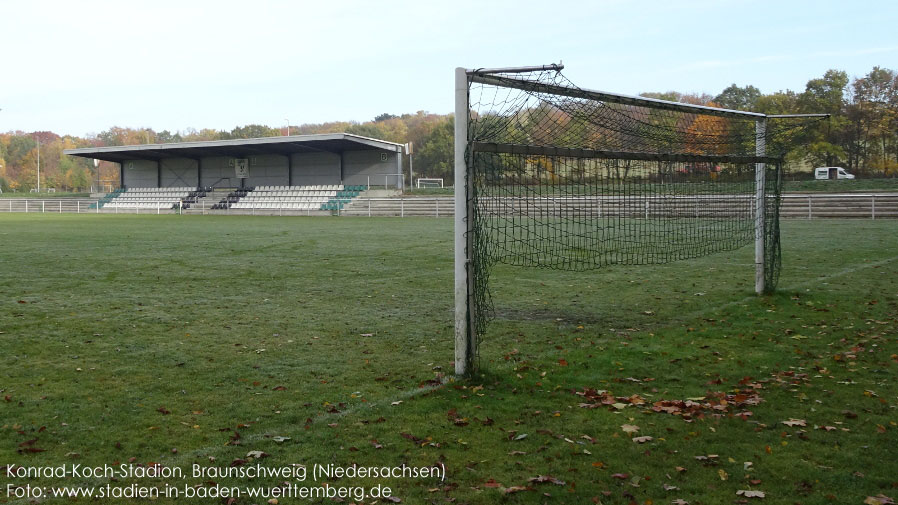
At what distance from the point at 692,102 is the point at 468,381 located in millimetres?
13492

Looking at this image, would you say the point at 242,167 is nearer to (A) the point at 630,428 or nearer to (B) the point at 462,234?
(B) the point at 462,234

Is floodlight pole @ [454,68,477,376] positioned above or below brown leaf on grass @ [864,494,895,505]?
above

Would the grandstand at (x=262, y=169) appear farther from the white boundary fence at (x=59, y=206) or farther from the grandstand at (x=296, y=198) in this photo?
the white boundary fence at (x=59, y=206)

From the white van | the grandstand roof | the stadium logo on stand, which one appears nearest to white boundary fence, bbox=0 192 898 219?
the grandstand roof

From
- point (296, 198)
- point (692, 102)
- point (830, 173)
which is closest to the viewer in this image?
point (692, 102)

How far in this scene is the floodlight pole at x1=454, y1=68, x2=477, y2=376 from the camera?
5.64 m

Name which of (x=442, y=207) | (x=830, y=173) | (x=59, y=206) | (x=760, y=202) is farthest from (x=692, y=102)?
(x=59, y=206)

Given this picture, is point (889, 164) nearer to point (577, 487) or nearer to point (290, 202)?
point (290, 202)

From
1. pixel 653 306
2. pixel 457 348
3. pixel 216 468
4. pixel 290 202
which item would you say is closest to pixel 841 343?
pixel 653 306

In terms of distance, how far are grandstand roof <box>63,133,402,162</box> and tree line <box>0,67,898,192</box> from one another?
35.6 ft

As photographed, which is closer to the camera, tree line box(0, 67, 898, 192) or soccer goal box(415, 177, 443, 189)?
tree line box(0, 67, 898, 192)

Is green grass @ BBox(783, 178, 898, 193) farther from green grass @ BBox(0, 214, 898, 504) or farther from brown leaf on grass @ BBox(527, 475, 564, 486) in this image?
brown leaf on grass @ BBox(527, 475, 564, 486)

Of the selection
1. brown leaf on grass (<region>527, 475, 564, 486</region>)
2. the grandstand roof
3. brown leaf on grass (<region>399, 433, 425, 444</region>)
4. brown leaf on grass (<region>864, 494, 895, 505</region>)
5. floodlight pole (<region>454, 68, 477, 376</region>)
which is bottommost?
brown leaf on grass (<region>864, 494, 895, 505</region>)

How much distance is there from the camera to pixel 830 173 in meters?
43.7
